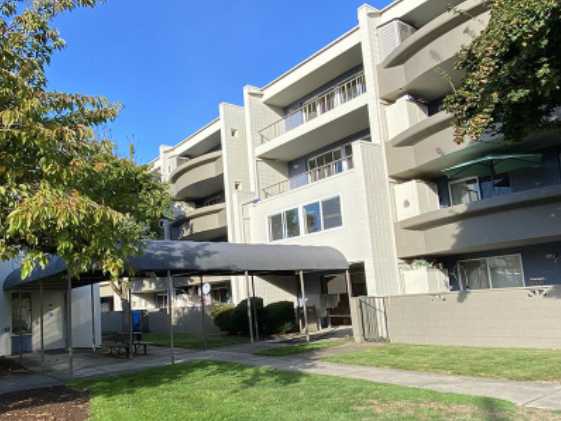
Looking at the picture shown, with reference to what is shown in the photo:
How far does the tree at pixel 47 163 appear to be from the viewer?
6645 millimetres

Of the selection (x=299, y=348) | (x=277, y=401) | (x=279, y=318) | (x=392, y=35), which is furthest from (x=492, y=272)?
(x=277, y=401)

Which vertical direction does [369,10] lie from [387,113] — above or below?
above

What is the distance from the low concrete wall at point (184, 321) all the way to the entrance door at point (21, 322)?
8.88 m

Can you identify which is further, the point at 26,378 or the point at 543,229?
the point at 543,229

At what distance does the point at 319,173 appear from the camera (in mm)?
27656

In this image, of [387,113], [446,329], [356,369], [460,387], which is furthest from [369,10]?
[460,387]

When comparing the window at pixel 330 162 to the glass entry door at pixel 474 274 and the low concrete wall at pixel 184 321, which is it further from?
the low concrete wall at pixel 184 321

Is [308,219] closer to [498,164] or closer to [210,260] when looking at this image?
[210,260]

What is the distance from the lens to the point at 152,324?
3675cm

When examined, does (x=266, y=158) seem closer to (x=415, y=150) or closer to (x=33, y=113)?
(x=415, y=150)

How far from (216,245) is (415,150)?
888 cm

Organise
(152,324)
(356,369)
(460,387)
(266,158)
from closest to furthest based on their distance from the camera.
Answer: (460,387) < (356,369) < (266,158) < (152,324)

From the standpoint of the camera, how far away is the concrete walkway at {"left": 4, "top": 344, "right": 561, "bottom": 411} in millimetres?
8633

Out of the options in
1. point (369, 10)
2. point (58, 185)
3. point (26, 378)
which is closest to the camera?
point (58, 185)
